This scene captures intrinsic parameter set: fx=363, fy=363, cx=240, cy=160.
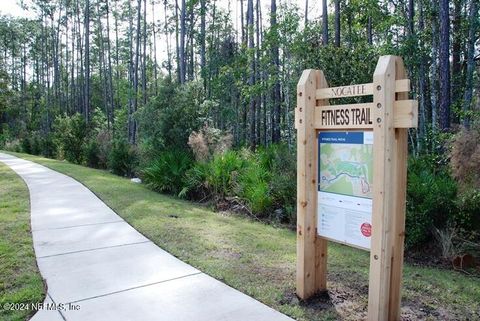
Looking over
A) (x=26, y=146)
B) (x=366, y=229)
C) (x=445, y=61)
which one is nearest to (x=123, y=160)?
(x=445, y=61)

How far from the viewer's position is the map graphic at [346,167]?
2906 mm

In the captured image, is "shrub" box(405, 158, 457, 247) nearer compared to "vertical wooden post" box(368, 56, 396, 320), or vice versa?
"vertical wooden post" box(368, 56, 396, 320)

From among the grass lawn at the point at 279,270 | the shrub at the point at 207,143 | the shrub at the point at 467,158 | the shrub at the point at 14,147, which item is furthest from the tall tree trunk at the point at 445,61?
the shrub at the point at 14,147

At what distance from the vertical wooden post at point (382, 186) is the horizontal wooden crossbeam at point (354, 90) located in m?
0.06

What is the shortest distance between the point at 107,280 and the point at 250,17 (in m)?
15.9

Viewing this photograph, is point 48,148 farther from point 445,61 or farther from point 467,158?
point 467,158

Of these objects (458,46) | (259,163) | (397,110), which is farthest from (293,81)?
(397,110)

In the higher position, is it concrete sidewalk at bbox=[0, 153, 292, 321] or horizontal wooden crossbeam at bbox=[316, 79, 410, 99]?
horizontal wooden crossbeam at bbox=[316, 79, 410, 99]

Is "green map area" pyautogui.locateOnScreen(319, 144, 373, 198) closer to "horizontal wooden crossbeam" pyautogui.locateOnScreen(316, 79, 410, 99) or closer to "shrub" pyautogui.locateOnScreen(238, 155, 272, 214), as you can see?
"horizontal wooden crossbeam" pyautogui.locateOnScreen(316, 79, 410, 99)

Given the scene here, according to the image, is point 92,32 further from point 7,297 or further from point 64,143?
point 7,297

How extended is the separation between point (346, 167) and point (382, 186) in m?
0.45

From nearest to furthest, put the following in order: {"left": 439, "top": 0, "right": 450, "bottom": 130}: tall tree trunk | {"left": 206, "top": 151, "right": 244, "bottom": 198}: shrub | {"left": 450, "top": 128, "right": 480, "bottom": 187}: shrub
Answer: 1. {"left": 450, "top": 128, "right": 480, "bottom": 187}: shrub
2. {"left": 439, "top": 0, "right": 450, "bottom": 130}: tall tree trunk
3. {"left": 206, "top": 151, "right": 244, "bottom": 198}: shrub

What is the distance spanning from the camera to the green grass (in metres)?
3.12

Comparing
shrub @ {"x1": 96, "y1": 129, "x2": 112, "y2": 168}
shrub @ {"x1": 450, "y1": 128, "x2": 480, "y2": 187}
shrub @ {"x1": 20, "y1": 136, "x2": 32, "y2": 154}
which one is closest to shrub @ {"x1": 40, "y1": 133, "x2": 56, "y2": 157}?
shrub @ {"x1": 20, "y1": 136, "x2": 32, "y2": 154}
